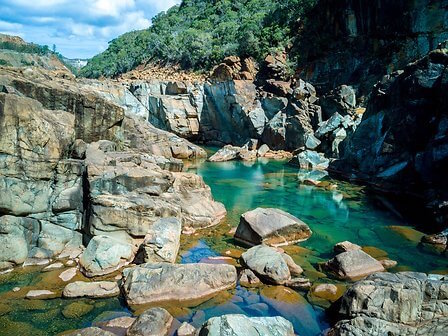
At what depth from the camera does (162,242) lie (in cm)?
1159

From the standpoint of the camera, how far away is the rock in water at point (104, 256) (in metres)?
10.7

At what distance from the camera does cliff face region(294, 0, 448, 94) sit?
114 feet

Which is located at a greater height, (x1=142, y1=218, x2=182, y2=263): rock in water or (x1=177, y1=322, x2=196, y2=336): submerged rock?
(x1=142, y1=218, x2=182, y2=263): rock in water

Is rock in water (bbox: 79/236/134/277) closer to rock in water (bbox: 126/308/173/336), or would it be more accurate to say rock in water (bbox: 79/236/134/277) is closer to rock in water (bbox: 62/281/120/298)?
rock in water (bbox: 62/281/120/298)

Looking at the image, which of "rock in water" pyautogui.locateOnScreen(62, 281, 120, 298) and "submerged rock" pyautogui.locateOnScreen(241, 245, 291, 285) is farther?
"submerged rock" pyautogui.locateOnScreen(241, 245, 291, 285)

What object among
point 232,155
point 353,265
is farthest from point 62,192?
point 232,155

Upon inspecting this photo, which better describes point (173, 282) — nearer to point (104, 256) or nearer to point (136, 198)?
point (104, 256)

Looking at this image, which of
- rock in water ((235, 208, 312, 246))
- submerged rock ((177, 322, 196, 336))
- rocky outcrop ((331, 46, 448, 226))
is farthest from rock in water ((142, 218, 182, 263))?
rocky outcrop ((331, 46, 448, 226))

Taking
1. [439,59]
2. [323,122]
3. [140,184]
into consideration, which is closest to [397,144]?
[439,59]

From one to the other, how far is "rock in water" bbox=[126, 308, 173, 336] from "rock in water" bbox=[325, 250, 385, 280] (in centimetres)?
535

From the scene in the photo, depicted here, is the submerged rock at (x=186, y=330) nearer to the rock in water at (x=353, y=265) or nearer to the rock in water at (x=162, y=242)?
the rock in water at (x=162, y=242)

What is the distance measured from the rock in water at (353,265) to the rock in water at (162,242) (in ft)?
15.9

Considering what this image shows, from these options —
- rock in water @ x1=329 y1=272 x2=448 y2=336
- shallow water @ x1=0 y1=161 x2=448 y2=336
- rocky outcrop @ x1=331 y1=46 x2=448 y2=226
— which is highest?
rocky outcrop @ x1=331 y1=46 x2=448 y2=226

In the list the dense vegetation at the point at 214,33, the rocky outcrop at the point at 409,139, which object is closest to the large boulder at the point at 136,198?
the rocky outcrop at the point at 409,139
